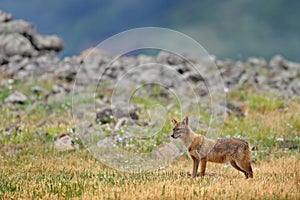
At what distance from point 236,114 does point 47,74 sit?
38.9ft

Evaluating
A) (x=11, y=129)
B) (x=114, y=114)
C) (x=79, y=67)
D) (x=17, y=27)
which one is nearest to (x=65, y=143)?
(x=11, y=129)

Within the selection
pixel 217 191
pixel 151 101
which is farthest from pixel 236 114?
pixel 217 191

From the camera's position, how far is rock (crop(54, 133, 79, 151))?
45.9 feet

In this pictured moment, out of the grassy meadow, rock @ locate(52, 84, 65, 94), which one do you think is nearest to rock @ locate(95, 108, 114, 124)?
the grassy meadow

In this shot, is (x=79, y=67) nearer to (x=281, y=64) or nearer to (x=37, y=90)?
(x=37, y=90)

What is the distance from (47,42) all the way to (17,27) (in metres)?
2.14

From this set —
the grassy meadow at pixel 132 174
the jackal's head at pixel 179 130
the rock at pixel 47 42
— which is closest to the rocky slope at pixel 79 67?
the rock at pixel 47 42

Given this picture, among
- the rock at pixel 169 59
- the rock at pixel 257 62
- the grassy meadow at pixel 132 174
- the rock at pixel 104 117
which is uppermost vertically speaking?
the rock at pixel 257 62

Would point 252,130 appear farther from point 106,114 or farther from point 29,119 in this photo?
point 29,119

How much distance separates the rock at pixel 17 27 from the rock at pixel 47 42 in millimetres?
540

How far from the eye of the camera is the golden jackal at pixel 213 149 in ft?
30.9

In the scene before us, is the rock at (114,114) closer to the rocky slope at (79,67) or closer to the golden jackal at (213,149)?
the rocky slope at (79,67)

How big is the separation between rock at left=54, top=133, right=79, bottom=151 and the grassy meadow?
6.8 inches

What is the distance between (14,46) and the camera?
31109 mm
